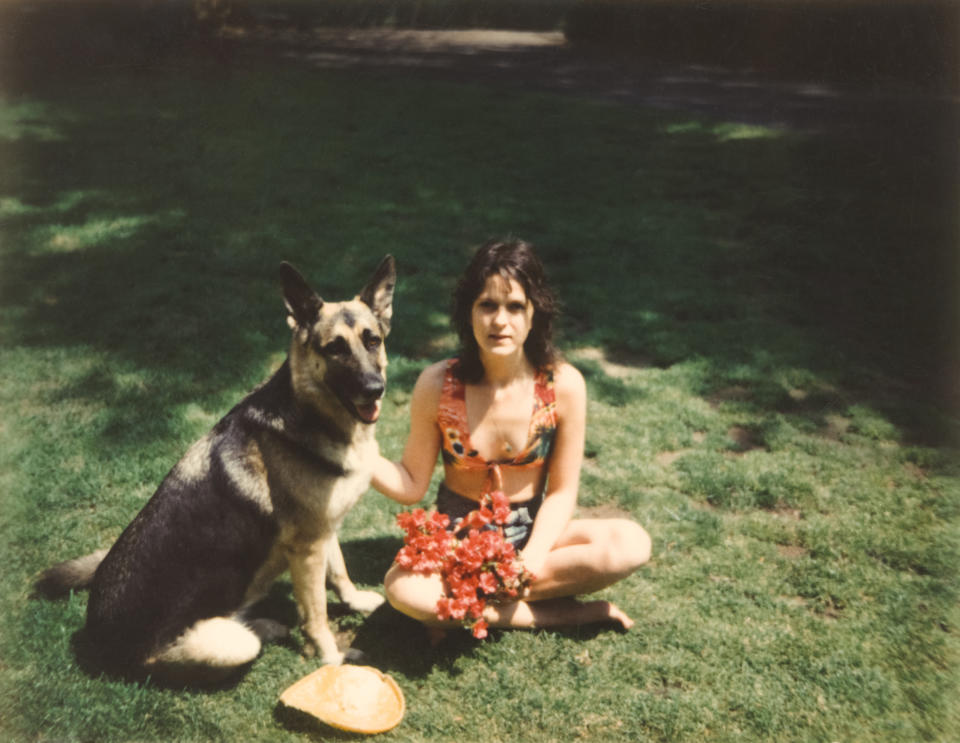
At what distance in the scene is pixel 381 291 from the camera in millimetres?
3307

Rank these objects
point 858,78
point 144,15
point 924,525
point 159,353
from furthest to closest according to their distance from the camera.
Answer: point 144,15 → point 858,78 → point 159,353 → point 924,525

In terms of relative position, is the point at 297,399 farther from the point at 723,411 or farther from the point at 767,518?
the point at 723,411

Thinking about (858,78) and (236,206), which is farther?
(858,78)

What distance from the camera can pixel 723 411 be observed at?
529 centimetres

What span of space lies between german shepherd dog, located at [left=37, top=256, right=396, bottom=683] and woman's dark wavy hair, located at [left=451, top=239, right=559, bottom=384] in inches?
16.5

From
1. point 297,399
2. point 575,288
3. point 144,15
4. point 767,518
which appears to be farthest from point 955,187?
point 144,15

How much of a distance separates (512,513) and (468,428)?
510 millimetres

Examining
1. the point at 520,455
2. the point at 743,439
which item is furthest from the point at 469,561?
the point at 743,439

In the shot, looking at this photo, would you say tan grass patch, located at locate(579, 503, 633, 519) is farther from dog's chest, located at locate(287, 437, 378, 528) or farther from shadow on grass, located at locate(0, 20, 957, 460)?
dog's chest, located at locate(287, 437, 378, 528)

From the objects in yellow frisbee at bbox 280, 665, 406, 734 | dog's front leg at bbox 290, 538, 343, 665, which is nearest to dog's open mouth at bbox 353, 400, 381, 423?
dog's front leg at bbox 290, 538, 343, 665

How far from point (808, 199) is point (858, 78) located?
13.5 feet

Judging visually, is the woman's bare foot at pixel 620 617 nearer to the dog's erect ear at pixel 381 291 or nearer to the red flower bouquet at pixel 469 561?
the red flower bouquet at pixel 469 561

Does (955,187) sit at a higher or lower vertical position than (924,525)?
higher

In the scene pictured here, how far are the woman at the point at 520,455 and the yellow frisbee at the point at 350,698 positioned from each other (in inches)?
14.5
